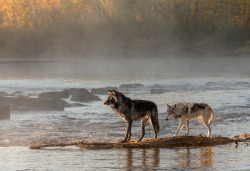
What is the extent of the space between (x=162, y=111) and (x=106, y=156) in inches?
387

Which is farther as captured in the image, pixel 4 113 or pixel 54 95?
pixel 54 95

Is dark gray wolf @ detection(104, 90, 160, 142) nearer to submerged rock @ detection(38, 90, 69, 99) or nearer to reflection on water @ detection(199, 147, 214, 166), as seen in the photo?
reflection on water @ detection(199, 147, 214, 166)

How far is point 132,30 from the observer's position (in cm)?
8469

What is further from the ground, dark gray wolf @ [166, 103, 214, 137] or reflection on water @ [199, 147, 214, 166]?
dark gray wolf @ [166, 103, 214, 137]

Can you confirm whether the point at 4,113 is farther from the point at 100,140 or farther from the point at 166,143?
the point at 166,143

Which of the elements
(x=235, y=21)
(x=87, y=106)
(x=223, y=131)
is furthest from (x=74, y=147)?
(x=235, y=21)

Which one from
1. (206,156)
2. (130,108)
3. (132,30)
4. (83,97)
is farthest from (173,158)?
(132,30)

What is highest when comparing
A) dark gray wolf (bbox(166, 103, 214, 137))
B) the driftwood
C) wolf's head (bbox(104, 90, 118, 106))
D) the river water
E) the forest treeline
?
the forest treeline

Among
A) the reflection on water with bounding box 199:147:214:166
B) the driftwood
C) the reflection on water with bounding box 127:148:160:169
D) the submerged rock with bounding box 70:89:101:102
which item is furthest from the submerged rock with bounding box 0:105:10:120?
the reflection on water with bounding box 199:147:214:166

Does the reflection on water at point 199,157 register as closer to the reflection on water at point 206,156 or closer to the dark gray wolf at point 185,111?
the reflection on water at point 206,156

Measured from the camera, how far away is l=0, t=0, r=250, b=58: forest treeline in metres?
78.2

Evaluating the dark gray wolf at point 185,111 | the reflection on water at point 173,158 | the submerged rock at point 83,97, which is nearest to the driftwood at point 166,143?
the reflection on water at point 173,158

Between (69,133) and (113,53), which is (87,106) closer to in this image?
(69,133)

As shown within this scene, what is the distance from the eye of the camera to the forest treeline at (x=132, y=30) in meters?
78.2
